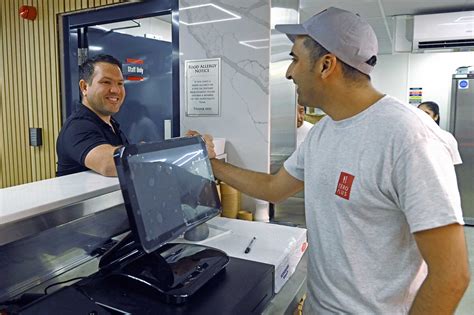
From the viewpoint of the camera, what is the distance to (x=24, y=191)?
4.33 feet

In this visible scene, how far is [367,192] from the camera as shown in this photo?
1073 mm

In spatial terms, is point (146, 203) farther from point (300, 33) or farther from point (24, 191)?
point (300, 33)

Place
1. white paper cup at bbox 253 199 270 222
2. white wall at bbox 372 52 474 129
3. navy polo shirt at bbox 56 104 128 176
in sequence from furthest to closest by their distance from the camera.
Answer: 1. white wall at bbox 372 52 474 129
2. white paper cup at bbox 253 199 270 222
3. navy polo shirt at bbox 56 104 128 176

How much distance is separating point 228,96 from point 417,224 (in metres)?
1.66

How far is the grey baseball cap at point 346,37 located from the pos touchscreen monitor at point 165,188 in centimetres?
56

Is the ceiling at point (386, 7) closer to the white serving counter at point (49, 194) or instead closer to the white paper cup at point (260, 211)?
the white paper cup at point (260, 211)

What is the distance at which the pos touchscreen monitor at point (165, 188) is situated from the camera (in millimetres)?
1003

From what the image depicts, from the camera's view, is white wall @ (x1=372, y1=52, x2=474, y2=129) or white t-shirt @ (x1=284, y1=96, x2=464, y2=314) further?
white wall @ (x1=372, y1=52, x2=474, y2=129)

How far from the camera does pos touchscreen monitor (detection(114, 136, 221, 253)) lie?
1003mm

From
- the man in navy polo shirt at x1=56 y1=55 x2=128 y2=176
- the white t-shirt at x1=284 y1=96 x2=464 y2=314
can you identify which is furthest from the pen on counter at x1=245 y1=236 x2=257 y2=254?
the man in navy polo shirt at x1=56 y1=55 x2=128 y2=176

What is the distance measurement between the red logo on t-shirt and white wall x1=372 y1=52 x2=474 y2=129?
687 centimetres

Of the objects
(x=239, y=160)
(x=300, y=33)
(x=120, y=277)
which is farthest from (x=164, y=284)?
(x=239, y=160)

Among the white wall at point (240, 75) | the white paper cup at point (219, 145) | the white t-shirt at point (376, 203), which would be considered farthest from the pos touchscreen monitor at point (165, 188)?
the white wall at point (240, 75)

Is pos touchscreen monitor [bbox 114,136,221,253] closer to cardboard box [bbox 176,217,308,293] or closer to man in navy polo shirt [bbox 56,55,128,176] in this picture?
cardboard box [bbox 176,217,308,293]
